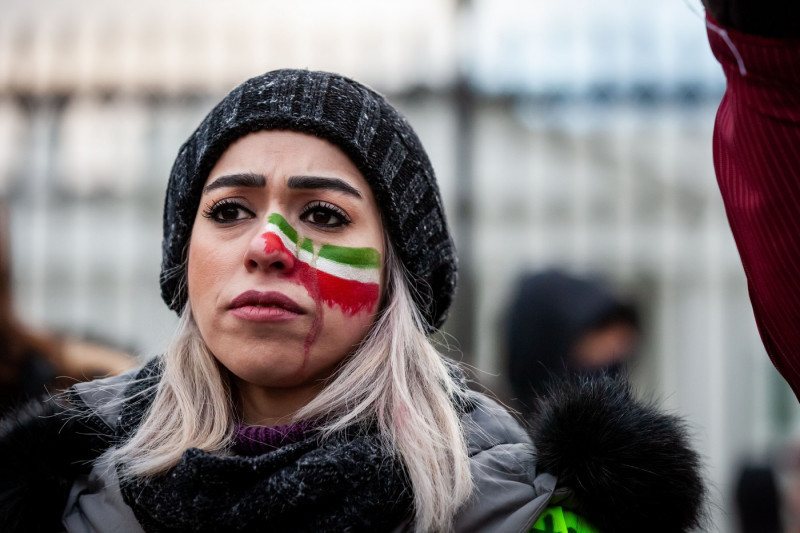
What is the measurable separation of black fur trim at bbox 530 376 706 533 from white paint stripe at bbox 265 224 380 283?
52cm

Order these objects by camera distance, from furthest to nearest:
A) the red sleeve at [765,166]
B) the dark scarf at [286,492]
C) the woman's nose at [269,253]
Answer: the woman's nose at [269,253]
the dark scarf at [286,492]
the red sleeve at [765,166]

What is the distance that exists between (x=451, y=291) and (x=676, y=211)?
447cm

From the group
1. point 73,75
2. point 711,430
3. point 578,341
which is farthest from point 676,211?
point 73,75

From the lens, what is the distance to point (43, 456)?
2398mm

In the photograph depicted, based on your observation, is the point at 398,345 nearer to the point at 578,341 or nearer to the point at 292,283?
the point at 292,283

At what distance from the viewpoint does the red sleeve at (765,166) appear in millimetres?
1673

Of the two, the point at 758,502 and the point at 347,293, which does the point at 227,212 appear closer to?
the point at 347,293

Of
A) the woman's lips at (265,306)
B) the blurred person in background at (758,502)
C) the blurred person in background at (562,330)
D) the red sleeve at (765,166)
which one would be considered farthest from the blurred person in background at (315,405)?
the blurred person in background at (758,502)

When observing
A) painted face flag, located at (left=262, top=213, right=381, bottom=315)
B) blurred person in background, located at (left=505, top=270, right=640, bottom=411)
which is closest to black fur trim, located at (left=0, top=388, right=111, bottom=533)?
painted face flag, located at (left=262, top=213, right=381, bottom=315)

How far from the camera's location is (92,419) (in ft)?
8.23

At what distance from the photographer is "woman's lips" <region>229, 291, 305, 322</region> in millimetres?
2279

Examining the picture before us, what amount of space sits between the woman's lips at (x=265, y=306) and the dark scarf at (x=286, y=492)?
285 millimetres

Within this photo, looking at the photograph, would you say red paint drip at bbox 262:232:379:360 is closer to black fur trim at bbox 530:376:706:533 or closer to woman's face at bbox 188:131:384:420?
woman's face at bbox 188:131:384:420

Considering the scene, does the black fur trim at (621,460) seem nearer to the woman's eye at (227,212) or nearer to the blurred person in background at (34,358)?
the woman's eye at (227,212)
